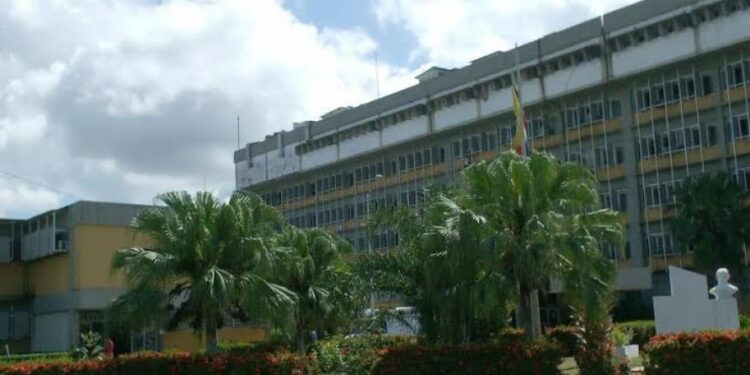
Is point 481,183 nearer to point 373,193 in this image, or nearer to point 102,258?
point 102,258

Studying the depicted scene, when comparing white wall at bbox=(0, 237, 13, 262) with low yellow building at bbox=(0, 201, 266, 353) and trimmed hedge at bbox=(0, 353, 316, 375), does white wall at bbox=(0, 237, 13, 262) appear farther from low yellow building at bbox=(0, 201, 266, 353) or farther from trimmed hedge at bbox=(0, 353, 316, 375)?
trimmed hedge at bbox=(0, 353, 316, 375)

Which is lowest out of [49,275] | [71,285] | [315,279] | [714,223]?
[315,279]

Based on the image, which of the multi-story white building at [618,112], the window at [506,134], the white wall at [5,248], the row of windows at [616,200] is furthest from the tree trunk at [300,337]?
the window at [506,134]

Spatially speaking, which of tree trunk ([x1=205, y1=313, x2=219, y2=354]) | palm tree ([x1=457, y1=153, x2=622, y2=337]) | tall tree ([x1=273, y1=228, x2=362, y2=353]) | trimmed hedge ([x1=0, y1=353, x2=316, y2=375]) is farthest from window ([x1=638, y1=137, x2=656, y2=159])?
tree trunk ([x1=205, y1=313, x2=219, y2=354])

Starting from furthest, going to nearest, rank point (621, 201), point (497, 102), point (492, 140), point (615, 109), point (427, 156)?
point (427, 156) < point (492, 140) < point (497, 102) < point (615, 109) < point (621, 201)

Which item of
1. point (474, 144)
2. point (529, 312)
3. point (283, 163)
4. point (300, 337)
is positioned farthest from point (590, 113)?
point (529, 312)

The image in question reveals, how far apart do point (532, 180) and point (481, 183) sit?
1375mm

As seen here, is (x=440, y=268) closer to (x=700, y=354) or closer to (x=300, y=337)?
(x=700, y=354)

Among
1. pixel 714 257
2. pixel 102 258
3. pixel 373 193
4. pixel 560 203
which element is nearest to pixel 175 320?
pixel 560 203

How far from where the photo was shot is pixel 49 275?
5356cm

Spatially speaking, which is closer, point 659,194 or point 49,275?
point 49,275

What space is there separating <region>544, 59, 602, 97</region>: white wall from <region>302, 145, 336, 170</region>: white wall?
89.7ft

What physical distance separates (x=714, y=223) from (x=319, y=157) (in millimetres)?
45191

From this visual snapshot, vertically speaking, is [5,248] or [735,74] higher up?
[735,74]
